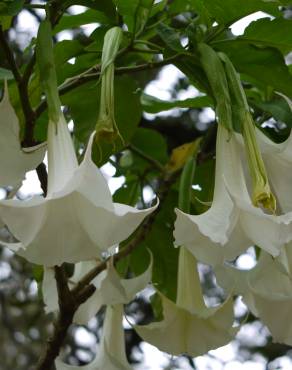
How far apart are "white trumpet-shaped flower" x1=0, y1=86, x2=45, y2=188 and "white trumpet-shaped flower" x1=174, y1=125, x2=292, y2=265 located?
0.22m

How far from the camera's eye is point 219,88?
3.28 ft

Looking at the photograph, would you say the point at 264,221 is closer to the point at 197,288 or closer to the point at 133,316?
the point at 197,288

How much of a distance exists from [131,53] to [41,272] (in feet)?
1.72

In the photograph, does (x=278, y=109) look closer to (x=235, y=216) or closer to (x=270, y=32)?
(x=270, y=32)

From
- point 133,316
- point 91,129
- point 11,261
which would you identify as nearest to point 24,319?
point 11,261

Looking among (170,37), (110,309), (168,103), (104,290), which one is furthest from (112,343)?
(170,37)

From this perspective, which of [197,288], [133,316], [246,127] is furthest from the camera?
[133,316]

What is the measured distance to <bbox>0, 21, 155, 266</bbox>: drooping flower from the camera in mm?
833

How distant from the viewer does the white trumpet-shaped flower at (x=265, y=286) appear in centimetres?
112

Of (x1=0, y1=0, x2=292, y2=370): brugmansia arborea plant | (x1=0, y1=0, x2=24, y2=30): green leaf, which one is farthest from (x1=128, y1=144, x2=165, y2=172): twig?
(x1=0, y1=0, x2=24, y2=30): green leaf

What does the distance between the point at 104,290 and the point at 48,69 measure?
43 cm

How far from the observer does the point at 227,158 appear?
3.22ft

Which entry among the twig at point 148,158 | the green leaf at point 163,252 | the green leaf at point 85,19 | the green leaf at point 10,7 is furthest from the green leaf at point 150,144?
the green leaf at point 10,7

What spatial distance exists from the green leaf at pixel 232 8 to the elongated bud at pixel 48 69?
0.84ft
